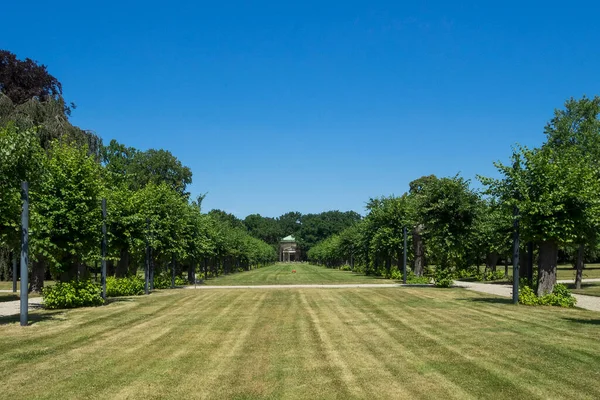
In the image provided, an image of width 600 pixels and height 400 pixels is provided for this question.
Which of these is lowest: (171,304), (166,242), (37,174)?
(171,304)

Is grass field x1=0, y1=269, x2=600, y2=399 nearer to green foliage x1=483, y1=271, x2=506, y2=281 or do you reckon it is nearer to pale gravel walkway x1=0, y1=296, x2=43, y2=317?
pale gravel walkway x1=0, y1=296, x2=43, y2=317

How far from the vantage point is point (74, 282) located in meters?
20.1

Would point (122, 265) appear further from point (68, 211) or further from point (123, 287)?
point (68, 211)

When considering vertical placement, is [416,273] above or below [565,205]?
below

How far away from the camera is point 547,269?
20.2m

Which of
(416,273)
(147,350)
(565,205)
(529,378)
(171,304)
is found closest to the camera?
(529,378)

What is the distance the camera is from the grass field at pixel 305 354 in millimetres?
7961

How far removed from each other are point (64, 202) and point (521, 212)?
16.4 meters

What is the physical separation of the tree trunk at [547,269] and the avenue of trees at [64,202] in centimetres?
1661

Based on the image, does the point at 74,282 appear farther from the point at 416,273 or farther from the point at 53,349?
the point at 416,273

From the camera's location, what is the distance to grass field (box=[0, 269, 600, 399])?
7961 mm

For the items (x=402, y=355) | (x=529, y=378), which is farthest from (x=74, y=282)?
(x=529, y=378)

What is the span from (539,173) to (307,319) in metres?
10.5

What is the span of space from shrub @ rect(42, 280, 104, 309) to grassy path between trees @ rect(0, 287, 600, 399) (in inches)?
58.4
